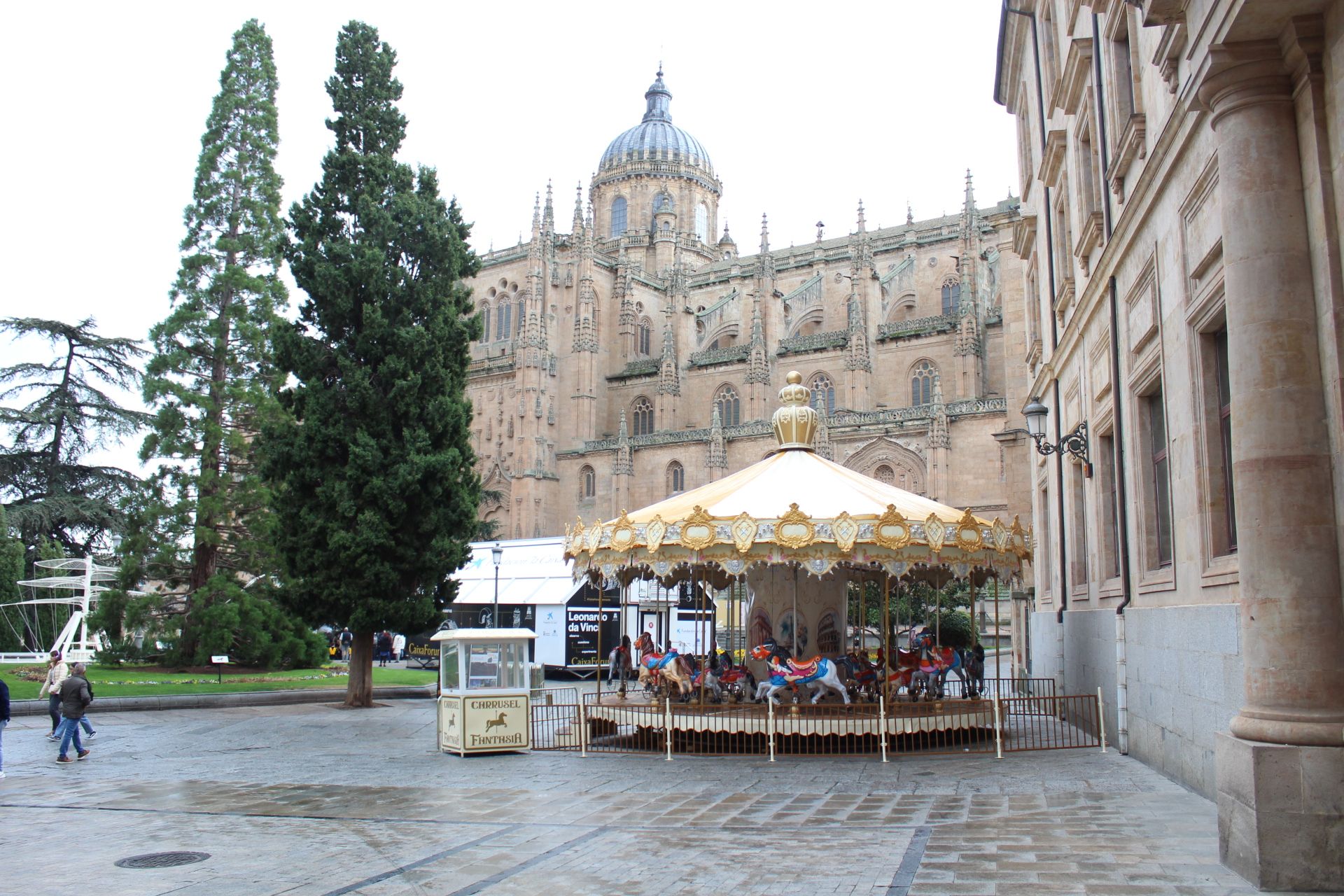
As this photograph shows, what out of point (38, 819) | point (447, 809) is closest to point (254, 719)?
point (38, 819)

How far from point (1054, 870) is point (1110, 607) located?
23.3ft

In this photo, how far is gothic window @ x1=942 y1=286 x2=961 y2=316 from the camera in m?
50.6

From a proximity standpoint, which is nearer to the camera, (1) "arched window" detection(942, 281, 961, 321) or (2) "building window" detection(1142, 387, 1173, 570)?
(2) "building window" detection(1142, 387, 1173, 570)

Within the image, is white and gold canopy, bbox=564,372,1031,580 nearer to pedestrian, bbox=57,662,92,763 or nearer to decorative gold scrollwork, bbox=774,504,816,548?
decorative gold scrollwork, bbox=774,504,816,548

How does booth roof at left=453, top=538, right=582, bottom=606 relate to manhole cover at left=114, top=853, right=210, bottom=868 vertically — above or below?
above

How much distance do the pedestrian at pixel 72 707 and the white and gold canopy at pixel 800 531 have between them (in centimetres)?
676

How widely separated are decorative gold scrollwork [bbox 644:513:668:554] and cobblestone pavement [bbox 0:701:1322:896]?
278 cm

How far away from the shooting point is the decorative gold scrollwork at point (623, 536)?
1420 cm

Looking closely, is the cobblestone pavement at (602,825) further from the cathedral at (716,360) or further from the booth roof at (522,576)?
the cathedral at (716,360)

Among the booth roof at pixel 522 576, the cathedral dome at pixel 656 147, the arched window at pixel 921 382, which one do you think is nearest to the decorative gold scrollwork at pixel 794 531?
the booth roof at pixel 522 576

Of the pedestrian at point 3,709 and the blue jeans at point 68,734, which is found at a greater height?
the pedestrian at point 3,709

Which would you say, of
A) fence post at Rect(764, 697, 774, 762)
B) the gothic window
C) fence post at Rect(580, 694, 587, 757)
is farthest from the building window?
the gothic window

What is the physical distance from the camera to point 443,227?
70.2ft

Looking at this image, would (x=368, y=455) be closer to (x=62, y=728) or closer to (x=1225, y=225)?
(x=62, y=728)
